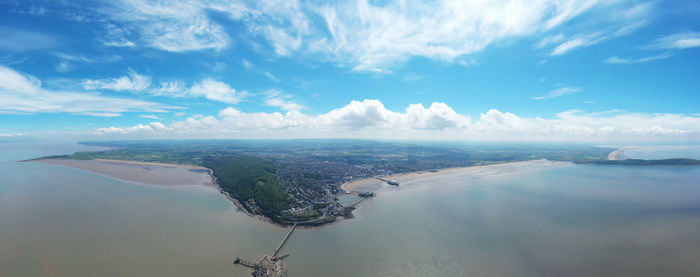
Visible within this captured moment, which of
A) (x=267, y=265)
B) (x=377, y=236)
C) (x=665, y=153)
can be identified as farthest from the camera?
(x=665, y=153)

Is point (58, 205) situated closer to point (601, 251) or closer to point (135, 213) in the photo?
point (135, 213)

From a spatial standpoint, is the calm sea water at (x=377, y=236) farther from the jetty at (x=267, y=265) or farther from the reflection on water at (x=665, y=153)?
the reflection on water at (x=665, y=153)

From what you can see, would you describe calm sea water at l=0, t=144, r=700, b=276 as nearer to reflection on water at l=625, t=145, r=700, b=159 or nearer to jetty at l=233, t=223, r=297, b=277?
jetty at l=233, t=223, r=297, b=277

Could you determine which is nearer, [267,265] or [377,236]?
[267,265]

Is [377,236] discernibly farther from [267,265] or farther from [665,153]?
[665,153]

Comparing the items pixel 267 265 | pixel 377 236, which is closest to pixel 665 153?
pixel 377 236

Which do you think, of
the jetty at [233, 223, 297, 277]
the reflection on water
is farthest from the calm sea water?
the reflection on water

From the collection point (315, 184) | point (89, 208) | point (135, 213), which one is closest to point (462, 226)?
point (315, 184)

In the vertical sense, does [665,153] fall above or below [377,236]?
above

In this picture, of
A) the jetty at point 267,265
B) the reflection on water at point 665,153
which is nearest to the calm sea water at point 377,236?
the jetty at point 267,265
